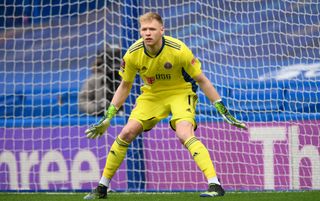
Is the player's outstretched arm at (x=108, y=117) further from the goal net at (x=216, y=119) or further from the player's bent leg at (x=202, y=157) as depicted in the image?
the goal net at (x=216, y=119)

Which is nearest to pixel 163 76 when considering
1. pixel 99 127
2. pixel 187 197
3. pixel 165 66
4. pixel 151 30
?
pixel 165 66

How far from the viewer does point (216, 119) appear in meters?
9.77

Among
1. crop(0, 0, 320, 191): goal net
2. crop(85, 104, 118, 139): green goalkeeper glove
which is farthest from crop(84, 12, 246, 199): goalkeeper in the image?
crop(0, 0, 320, 191): goal net

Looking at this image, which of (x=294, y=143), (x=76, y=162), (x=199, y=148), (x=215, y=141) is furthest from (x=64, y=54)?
(x=199, y=148)

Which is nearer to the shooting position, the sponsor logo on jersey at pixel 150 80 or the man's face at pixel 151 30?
the man's face at pixel 151 30

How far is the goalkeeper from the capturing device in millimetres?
7246

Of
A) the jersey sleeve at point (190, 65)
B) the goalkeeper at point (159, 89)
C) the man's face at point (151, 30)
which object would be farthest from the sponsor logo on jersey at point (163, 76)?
the man's face at point (151, 30)

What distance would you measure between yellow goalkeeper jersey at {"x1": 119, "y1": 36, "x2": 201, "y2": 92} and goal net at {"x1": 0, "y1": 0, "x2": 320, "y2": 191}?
2148 millimetres

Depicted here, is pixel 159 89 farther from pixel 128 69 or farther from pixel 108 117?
pixel 108 117

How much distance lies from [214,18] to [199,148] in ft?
10.7

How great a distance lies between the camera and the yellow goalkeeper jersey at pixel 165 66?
24.2 feet

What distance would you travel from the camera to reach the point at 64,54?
37.8 ft

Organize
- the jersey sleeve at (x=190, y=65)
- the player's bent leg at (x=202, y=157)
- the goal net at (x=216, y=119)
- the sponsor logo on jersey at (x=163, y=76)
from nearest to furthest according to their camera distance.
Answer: the player's bent leg at (x=202, y=157) → the jersey sleeve at (x=190, y=65) → the sponsor logo on jersey at (x=163, y=76) → the goal net at (x=216, y=119)

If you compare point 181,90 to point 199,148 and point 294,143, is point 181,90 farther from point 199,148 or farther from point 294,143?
point 294,143
